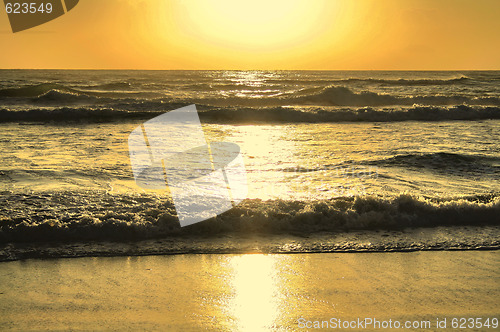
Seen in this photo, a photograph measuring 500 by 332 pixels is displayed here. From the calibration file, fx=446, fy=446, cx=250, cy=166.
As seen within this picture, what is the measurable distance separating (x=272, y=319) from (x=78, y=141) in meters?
9.44

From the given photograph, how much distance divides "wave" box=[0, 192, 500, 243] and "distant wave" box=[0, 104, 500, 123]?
12593 mm

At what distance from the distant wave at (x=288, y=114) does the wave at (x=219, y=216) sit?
41.3 feet

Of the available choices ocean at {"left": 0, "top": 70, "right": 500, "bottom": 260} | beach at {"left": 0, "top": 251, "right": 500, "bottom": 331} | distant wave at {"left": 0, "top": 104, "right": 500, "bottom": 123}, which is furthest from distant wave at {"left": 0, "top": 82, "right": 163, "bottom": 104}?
beach at {"left": 0, "top": 251, "right": 500, "bottom": 331}

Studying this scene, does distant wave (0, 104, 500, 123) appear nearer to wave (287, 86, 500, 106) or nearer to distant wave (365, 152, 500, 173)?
wave (287, 86, 500, 106)

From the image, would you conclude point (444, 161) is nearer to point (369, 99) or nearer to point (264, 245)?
point (264, 245)

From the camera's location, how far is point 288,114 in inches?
747

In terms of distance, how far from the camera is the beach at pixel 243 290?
3207mm

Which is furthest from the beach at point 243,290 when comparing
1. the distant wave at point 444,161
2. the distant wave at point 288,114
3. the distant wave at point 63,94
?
the distant wave at point 63,94

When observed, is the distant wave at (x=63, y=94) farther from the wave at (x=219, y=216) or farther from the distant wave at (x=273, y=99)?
the wave at (x=219, y=216)

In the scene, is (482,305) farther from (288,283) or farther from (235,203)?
(235,203)

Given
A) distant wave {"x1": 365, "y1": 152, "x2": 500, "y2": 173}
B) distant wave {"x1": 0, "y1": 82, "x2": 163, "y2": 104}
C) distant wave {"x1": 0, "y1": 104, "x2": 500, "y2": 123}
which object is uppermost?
distant wave {"x1": 0, "y1": 82, "x2": 163, "y2": 104}

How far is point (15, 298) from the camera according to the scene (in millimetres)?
3508

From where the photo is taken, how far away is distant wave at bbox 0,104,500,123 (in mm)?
17766

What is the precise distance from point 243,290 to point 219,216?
1.66 meters
